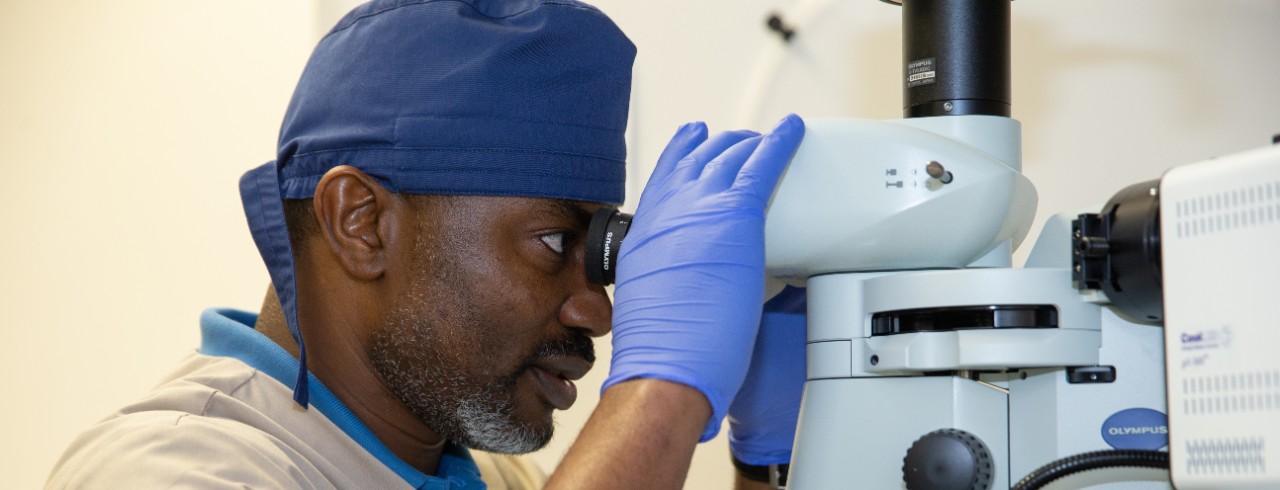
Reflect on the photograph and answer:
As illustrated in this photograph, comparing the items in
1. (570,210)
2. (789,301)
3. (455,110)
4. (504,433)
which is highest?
(455,110)

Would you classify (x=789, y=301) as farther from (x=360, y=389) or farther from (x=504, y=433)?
(x=360, y=389)

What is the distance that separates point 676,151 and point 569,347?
10.7 inches

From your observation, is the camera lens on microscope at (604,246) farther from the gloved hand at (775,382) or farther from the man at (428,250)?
the gloved hand at (775,382)

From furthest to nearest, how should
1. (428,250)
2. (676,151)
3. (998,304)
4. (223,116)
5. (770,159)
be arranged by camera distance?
(223,116)
(428,250)
(676,151)
(770,159)
(998,304)

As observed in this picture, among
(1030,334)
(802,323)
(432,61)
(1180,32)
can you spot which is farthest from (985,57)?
(1180,32)

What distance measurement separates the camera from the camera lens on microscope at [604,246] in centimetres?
104

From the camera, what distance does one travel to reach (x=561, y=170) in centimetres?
117

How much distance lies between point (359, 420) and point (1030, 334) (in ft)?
2.35

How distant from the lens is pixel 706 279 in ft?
3.09

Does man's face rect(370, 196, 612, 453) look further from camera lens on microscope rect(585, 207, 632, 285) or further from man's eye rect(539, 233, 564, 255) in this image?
camera lens on microscope rect(585, 207, 632, 285)

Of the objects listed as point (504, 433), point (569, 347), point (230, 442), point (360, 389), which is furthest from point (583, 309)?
point (230, 442)

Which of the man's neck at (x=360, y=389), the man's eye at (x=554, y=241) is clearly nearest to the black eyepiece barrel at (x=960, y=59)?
the man's eye at (x=554, y=241)

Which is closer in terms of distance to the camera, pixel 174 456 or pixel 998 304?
pixel 998 304

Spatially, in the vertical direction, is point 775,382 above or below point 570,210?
below
